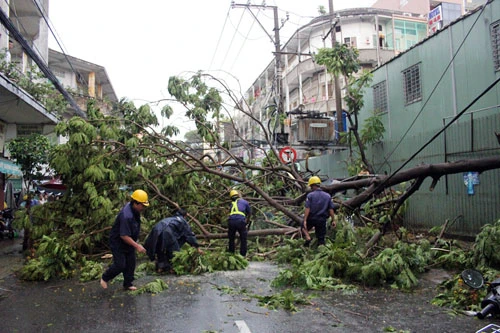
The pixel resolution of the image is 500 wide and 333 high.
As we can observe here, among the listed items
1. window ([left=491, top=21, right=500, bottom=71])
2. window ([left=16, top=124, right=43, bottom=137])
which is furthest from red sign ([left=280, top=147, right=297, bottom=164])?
window ([left=16, top=124, right=43, bottom=137])

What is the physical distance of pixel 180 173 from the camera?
1053cm

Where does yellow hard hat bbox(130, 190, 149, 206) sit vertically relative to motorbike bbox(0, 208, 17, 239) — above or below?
above

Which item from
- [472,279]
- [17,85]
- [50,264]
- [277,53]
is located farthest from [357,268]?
[277,53]

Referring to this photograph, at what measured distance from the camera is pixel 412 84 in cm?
1274

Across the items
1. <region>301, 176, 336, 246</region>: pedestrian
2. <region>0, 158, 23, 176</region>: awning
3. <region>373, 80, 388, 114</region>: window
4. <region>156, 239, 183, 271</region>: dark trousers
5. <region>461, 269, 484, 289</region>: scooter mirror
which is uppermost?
<region>373, 80, 388, 114</region>: window

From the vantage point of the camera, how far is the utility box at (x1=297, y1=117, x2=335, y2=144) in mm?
16000

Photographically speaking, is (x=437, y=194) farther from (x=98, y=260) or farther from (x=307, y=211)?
(x=98, y=260)

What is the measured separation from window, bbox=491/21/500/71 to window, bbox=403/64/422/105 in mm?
Result: 2704

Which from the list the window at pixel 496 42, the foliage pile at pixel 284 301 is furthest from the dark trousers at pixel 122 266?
the window at pixel 496 42

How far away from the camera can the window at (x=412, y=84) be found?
1245cm

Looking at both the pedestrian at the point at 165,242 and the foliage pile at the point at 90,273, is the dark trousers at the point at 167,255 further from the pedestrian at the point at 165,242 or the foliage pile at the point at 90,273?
the foliage pile at the point at 90,273

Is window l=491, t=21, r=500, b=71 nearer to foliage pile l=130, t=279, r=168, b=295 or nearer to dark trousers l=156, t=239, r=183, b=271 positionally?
dark trousers l=156, t=239, r=183, b=271

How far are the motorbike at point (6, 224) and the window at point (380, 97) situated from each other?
12941 mm

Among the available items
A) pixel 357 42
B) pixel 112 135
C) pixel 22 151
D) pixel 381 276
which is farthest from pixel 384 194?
pixel 357 42
